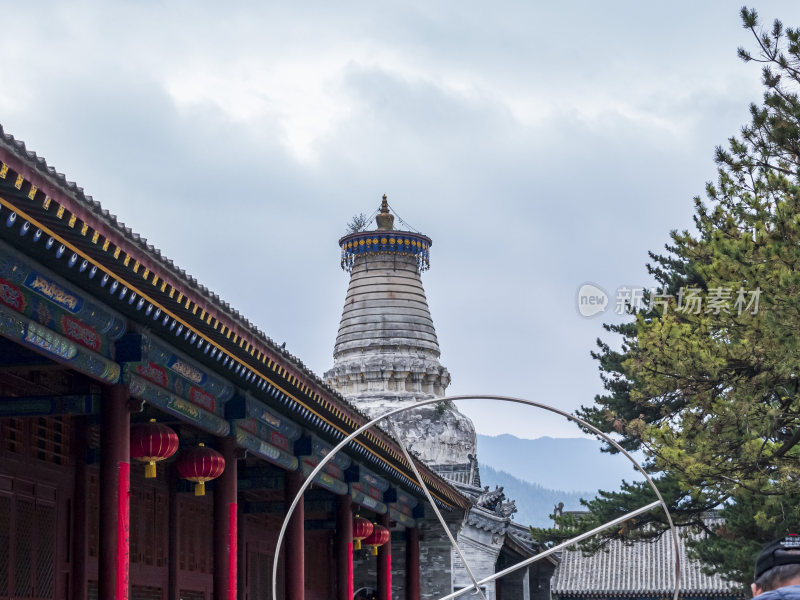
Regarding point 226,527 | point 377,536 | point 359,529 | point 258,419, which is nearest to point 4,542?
point 226,527

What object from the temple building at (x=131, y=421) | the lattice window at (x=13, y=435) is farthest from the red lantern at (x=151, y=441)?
the lattice window at (x=13, y=435)

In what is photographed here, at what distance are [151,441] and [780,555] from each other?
29.9 feet

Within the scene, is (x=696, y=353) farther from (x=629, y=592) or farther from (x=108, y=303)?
(x=629, y=592)

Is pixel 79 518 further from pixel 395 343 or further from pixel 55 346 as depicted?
pixel 395 343

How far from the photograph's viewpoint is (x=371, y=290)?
44.1 m

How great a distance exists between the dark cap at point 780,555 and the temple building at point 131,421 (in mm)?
4923

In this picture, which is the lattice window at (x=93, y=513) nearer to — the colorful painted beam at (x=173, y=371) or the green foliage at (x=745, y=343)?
the colorful painted beam at (x=173, y=371)

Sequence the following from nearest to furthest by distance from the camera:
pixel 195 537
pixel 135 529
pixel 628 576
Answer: pixel 135 529
pixel 195 537
pixel 628 576

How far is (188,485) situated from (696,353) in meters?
6.49

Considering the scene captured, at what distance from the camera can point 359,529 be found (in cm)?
Result: 2152

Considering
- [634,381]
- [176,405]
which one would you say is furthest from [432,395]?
[176,405]

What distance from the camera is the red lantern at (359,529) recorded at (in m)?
21.5

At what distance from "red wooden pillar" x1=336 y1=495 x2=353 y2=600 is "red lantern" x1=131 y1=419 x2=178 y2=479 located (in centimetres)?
761

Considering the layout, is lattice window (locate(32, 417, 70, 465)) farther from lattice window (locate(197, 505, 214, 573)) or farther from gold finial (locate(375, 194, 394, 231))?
gold finial (locate(375, 194, 394, 231))
